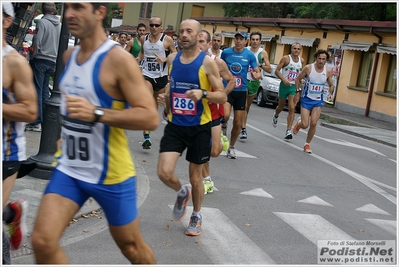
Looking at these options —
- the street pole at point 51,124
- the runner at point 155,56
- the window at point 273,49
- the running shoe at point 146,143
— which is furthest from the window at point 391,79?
the street pole at point 51,124

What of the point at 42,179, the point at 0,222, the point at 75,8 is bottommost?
the point at 42,179

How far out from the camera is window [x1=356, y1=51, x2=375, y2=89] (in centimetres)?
3001

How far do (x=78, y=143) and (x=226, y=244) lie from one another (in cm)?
277

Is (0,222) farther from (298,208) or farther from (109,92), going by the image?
(298,208)

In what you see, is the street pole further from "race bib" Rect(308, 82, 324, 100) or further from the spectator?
"race bib" Rect(308, 82, 324, 100)

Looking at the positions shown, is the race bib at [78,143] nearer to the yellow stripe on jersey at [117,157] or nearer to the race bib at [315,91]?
the yellow stripe on jersey at [117,157]

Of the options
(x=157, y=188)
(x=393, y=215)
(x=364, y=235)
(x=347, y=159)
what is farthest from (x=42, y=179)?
(x=347, y=159)

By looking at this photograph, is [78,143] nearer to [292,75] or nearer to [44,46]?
[44,46]

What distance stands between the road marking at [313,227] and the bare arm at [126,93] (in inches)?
135

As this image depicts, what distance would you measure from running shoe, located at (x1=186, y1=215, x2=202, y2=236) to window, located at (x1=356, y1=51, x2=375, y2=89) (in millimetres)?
24151

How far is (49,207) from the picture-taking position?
160 inches

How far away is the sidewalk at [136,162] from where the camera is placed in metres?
7.25

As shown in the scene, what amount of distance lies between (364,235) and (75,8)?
15.2 ft

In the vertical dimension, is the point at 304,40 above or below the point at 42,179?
above
